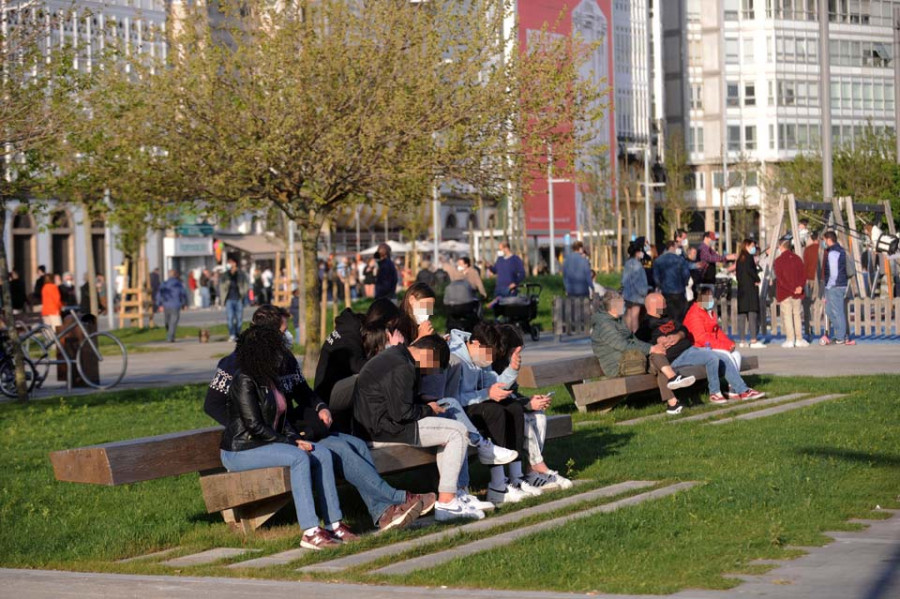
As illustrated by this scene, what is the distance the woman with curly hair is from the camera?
9.77m

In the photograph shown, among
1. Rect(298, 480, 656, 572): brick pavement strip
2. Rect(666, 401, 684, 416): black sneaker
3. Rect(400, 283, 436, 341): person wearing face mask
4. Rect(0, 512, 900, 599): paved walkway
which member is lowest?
Rect(298, 480, 656, 572): brick pavement strip

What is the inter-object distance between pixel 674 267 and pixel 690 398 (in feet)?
37.9

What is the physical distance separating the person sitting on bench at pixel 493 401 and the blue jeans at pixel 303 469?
1.65 meters

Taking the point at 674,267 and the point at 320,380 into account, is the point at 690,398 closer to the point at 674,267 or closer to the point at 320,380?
the point at 320,380

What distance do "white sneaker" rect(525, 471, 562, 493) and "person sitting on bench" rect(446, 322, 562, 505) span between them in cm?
4

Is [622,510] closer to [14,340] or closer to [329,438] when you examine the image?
[329,438]

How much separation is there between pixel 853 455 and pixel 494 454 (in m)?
3.16

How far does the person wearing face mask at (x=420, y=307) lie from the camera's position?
11430 millimetres

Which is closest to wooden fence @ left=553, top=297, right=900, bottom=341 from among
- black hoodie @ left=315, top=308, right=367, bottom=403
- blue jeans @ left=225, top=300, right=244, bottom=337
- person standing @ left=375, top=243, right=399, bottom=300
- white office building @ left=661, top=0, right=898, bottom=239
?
person standing @ left=375, top=243, right=399, bottom=300

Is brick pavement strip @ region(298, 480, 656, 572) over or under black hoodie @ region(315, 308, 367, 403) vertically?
under

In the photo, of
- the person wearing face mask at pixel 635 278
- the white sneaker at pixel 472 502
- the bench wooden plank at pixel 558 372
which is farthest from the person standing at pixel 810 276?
the white sneaker at pixel 472 502

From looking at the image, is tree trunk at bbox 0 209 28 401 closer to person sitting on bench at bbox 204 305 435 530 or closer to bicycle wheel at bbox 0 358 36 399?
bicycle wheel at bbox 0 358 36 399

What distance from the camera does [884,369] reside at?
2230cm

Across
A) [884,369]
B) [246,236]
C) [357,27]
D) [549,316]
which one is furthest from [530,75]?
[246,236]
